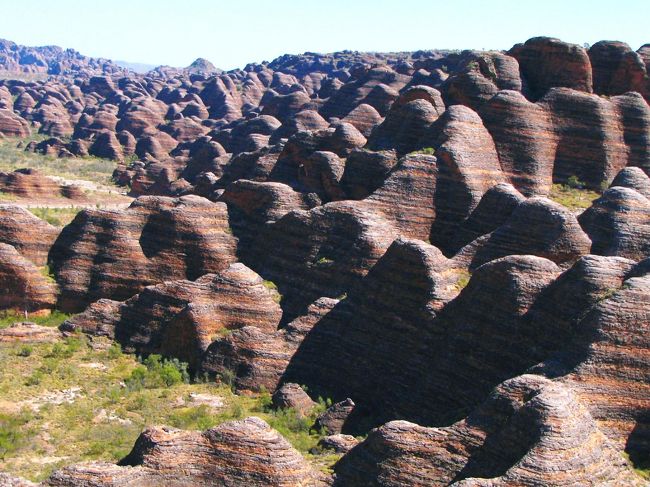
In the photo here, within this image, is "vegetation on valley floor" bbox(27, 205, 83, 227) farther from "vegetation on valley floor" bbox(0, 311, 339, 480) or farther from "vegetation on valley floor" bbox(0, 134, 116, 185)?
"vegetation on valley floor" bbox(0, 311, 339, 480)

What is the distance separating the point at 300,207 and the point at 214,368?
16251 mm

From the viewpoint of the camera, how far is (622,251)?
111 ft

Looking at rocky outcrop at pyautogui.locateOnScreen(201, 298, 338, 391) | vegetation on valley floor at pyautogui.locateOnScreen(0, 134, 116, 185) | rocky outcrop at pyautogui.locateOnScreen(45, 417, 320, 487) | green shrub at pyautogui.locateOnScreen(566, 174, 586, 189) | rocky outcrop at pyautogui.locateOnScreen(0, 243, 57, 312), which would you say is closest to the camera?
rocky outcrop at pyautogui.locateOnScreen(45, 417, 320, 487)

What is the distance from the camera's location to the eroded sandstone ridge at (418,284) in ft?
71.6

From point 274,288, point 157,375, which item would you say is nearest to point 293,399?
point 157,375

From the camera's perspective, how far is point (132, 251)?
4484 cm

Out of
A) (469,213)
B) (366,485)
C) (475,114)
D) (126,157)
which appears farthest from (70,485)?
(126,157)

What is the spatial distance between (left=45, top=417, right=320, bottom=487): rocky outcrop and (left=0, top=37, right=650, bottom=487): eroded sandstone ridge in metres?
0.06

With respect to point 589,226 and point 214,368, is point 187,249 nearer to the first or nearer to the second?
point 214,368

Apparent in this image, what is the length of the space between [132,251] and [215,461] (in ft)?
82.2

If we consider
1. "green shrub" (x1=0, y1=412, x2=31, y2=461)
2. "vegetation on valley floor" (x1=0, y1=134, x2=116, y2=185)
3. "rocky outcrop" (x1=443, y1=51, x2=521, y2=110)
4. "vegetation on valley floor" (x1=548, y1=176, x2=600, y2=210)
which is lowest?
"green shrub" (x1=0, y1=412, x2=31, y2=461)

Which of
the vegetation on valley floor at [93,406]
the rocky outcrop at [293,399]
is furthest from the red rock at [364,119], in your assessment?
the rocky outcrop at [293,399]

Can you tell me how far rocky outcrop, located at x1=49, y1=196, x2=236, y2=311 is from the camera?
44438 millimetres

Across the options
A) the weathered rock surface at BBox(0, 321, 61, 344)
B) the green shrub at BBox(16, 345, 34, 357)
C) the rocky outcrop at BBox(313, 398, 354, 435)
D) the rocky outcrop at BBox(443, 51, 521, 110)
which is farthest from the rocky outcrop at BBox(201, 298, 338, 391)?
the rocky outcrop at BBox(443, 51, 521, 110)
